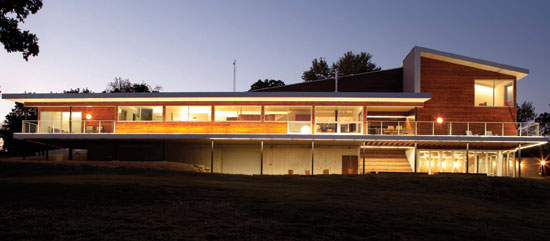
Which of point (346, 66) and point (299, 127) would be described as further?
point (346, 66)

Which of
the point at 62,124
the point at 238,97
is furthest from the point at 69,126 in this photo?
the point at 238,97

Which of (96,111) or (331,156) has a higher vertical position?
(96,111)

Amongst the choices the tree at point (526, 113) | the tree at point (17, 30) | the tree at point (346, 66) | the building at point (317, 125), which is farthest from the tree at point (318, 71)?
the tree at point (17, 30)

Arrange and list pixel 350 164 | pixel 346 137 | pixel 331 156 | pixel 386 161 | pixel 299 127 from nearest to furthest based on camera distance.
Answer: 1. pixel 346 137
2. pixel 299 127
3. pixel 350 164
4. pixel 331 156
5. pixel 386 161

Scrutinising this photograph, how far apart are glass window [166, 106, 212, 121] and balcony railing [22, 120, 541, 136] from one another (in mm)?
3090

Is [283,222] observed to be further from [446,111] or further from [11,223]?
[446,111]

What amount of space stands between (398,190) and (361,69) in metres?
47.2

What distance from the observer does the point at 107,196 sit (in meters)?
12.8

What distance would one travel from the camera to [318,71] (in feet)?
217

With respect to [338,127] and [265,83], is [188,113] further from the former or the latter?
[265,83]

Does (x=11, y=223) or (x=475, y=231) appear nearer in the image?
(x=11, y=223)

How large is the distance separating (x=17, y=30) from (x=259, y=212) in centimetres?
1365

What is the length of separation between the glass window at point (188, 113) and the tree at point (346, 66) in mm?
37988

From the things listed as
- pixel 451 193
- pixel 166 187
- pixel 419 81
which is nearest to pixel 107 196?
pixel 166 187
